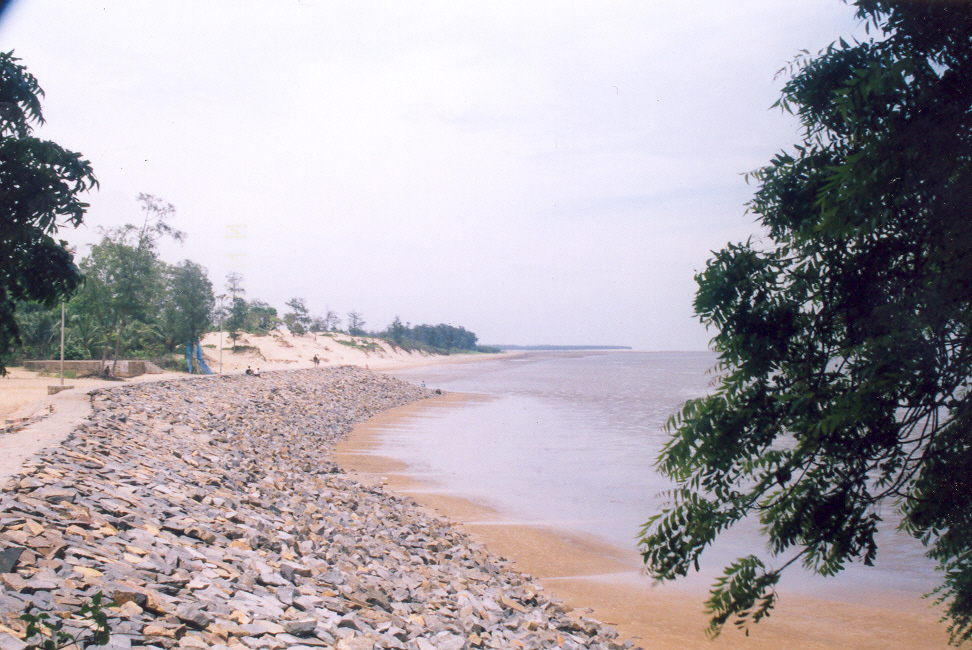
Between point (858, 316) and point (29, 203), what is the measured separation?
6528mm

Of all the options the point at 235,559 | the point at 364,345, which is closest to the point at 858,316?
the point at 235,559

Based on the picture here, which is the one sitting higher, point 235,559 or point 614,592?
point 235,559

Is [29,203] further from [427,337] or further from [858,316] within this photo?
[427,337]

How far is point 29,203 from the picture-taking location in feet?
17.8

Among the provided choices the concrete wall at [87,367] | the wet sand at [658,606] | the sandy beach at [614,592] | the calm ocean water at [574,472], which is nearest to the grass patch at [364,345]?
the calm ocean water at [574,472]

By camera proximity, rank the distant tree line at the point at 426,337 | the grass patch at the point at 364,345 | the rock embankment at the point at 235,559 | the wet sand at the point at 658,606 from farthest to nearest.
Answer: the distant tree line at the point at 426,337
the grass patch at the point at 364,345
the wet sand at the point at 658,606
the rock embankment at the point at 235,559

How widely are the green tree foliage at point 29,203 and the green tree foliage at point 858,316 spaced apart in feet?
17.9

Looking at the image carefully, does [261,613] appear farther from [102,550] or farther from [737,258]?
[737,258]

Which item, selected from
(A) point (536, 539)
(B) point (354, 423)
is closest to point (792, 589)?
(A) point (536, 539)

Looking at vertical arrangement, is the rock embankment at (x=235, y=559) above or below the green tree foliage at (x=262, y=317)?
below

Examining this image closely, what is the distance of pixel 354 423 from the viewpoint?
30.7 m

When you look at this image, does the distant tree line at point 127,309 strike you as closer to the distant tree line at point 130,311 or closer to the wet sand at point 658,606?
the distant tree line at point 130,311

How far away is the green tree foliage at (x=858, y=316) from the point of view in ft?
12.0

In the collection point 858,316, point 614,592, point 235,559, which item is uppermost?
point 858,316
